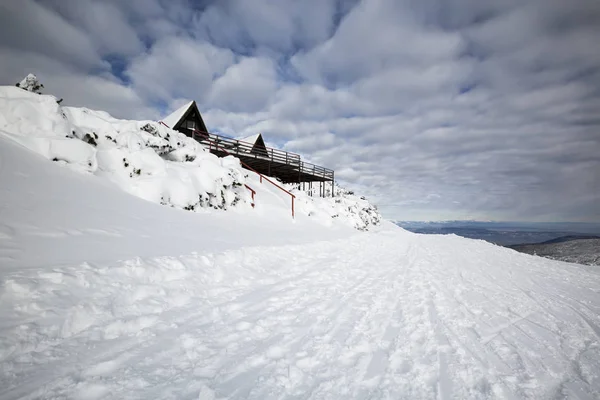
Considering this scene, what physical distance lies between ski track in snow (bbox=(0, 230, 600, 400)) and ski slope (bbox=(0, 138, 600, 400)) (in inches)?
0.7

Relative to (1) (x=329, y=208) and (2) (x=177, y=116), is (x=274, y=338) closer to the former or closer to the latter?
(1) (x=329, y=208)

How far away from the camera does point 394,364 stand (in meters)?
2.54

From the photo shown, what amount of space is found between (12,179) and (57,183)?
0.91m

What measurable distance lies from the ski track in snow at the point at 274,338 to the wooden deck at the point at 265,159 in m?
18.4

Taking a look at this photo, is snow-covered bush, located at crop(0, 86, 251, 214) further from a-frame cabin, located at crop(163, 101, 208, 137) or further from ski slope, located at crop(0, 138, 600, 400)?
a-frame cabin, located at crop(163, 101, 208, 137)

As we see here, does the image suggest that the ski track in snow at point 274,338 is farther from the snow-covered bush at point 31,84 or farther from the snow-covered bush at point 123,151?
the snow-covered bush at point 31,84

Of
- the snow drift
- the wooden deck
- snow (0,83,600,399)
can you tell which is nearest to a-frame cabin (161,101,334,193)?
the wooden deck

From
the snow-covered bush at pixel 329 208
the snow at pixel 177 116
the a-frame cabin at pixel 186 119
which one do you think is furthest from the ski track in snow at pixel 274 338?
the snow at pixel 177 116

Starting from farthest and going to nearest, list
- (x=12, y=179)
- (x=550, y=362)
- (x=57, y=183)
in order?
(x=57, y=183), (x=12, y=179), (x=550, y=362)

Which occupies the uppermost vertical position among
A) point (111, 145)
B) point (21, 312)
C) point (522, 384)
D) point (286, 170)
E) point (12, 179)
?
point (286, 170)

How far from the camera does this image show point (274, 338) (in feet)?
9.78

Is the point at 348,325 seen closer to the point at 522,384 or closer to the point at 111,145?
the point at 522,384

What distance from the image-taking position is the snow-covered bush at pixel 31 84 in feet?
31.2

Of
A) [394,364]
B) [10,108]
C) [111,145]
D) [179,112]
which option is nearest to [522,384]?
[394,364]
